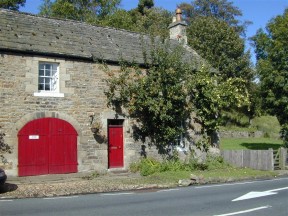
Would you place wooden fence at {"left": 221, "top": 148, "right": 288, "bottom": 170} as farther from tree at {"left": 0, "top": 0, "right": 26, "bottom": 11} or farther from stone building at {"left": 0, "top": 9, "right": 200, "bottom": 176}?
tree at {"left": 0, "top": 0, "right": 26, "bottom": 11}

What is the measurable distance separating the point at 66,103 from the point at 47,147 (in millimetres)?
2175

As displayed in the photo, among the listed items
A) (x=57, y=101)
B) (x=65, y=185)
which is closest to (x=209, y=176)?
(x=65, y=185)

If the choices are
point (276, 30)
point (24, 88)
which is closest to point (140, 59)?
point (24, 88)

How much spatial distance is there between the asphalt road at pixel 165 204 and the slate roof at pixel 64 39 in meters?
7.69

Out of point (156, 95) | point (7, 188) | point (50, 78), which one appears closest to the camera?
point (7, 188)

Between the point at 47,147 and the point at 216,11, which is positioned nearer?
the point at 47,147

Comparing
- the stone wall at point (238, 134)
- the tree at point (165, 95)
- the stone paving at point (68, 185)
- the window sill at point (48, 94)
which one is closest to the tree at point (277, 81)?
the tree at point (165, 95)

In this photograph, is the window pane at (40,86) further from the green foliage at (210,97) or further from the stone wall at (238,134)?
the stone wall at (238,134)

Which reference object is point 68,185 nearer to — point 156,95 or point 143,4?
point 156,95

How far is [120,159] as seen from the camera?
1906 centimetres

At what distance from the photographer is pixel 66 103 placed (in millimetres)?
17484

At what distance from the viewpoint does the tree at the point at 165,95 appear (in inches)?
739

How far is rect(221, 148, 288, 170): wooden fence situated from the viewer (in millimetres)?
20141

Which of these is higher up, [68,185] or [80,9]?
[80,9]
